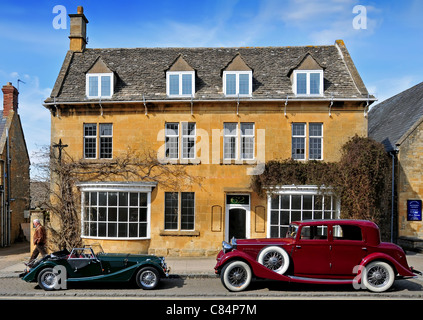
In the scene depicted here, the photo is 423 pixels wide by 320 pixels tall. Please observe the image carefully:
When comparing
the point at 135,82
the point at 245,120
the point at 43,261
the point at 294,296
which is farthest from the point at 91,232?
the point at 294,296

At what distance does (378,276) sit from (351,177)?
5507 mm

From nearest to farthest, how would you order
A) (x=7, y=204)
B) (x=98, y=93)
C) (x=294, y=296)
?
(x=294, y=296) < (x=98, y=93) < (x=7, y=204)

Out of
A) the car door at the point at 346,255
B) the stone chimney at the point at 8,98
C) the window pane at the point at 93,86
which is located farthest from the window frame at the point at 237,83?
the stone chimney at the point at 8,98

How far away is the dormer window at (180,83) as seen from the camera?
50.6 feet

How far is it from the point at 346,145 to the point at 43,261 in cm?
1230

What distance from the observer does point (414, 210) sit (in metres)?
16.4

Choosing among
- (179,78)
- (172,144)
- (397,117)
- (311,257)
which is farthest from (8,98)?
(397,117)

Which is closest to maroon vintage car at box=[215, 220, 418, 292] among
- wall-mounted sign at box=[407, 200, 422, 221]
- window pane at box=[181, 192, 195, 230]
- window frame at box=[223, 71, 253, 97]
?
window pane at box=[181, 192, 195, 230]

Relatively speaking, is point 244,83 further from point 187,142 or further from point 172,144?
point 172,144

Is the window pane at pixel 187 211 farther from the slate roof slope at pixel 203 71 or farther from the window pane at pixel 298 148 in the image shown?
the window pane at pixel 298 148

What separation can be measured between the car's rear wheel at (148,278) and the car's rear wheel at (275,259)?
293 cm

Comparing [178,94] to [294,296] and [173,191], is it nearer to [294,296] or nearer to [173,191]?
[173,191]

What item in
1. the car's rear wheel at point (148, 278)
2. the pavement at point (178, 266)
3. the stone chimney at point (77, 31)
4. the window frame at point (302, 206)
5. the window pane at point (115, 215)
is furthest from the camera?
the stone chimney at point (77, 31)

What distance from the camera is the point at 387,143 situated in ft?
60.7
